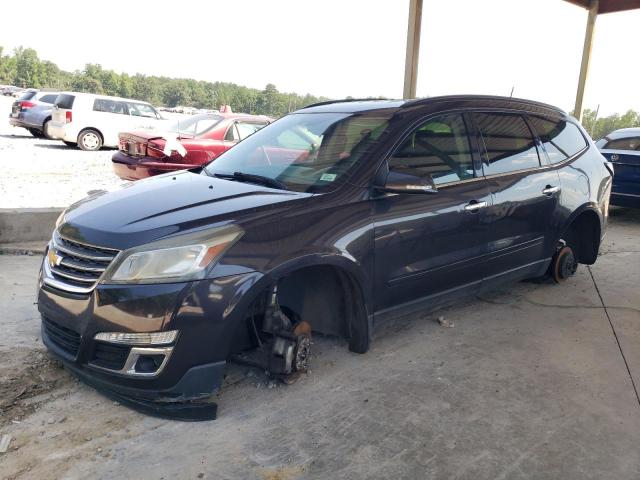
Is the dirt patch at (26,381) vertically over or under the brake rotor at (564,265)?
under

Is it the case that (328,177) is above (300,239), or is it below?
above

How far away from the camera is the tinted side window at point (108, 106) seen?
15.9 meters

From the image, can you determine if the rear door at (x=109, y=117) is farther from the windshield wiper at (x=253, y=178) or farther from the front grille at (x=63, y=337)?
the front grille at (x=63, y=337)

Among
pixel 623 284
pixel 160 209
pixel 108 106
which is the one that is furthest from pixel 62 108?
pixel 623 284

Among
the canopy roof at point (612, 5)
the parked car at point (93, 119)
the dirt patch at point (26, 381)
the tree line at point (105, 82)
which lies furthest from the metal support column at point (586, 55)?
the tree line at point (105, 82)

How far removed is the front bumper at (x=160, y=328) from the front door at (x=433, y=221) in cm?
98

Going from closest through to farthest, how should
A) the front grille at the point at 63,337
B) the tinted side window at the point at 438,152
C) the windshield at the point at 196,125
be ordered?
the front grille at the point at 63,337
the tinted side window at the point at 438,152
the windshield at the point at 196,125

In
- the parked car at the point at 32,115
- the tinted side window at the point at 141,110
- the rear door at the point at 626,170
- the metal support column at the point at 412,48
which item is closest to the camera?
the rear door at the point at 626,170

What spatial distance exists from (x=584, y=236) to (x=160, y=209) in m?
4.11

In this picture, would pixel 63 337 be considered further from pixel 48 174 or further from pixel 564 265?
pixel 48 174

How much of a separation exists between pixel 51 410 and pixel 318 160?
6.77 feet

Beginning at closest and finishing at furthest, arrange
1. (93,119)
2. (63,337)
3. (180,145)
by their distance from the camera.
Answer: (63,337), (180,145), (93,119)

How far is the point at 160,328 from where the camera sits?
2.54 metres

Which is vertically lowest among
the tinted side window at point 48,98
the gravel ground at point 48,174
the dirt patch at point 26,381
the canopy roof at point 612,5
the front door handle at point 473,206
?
the dirt patch at point 26,381
